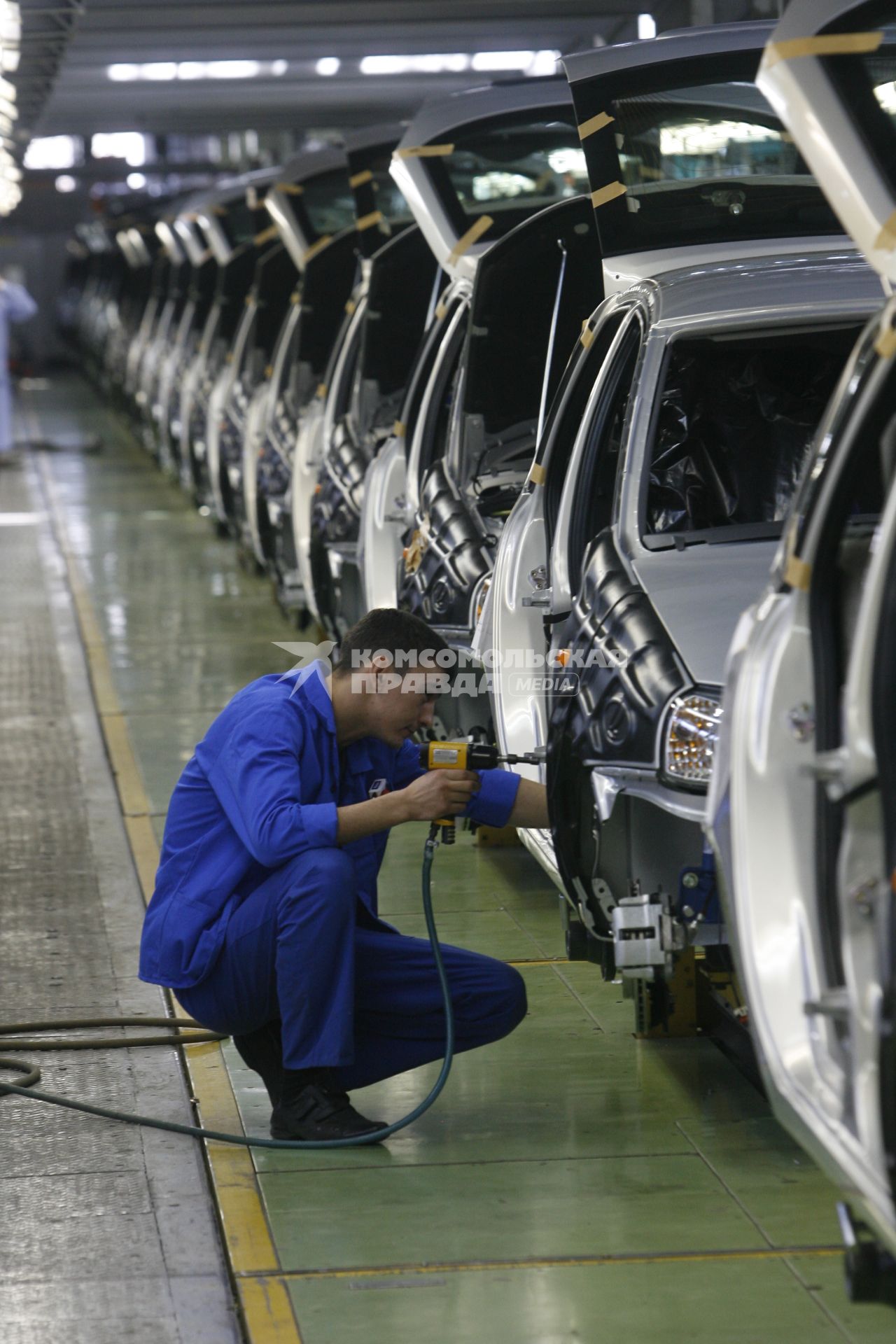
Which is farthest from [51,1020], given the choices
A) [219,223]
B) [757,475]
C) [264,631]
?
[219,223]

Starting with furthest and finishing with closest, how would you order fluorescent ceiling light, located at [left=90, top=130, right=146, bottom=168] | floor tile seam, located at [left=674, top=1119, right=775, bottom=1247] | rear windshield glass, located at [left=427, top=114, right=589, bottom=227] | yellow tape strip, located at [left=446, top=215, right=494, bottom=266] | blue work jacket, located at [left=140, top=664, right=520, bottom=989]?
1. fluorescent ceiling light, located at [left=90, top=130, right=146, bottom=168]
2. rear windshield glass, located at [left=427, top=114, right=589, bottom=227]
3. yellow tape strip, located at [left=446, top=215, right=494, bottom=266]
4. blue work jacket, located at [left=140, top=664, right=520, bottom=989]
5. floor tile seam, located at [left=674, top=1119, right=775, bottom=1247]

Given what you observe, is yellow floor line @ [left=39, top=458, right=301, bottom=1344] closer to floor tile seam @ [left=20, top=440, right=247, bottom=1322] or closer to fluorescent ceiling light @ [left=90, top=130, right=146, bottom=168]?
floor tile seam @ [left=20, top=440, right=247, bottom=1322]

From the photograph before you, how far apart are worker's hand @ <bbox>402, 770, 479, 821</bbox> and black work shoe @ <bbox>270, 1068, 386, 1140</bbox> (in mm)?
672

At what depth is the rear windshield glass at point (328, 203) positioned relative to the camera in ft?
36.9

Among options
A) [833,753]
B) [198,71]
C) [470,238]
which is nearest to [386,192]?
[470,238]

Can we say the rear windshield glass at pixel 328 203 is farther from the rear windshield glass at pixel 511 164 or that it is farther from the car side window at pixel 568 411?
the car side window at pixel 568 411

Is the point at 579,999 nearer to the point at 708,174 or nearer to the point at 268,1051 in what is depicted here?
the point at 268,1051

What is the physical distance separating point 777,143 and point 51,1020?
3.29 m

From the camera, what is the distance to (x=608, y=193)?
5.43 m

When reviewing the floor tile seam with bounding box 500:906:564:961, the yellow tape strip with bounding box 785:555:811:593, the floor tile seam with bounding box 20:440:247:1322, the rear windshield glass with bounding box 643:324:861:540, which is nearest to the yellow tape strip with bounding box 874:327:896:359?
the yellow tape strip with bounding box 785:555:811:593

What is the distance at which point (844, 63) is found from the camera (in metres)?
3.35

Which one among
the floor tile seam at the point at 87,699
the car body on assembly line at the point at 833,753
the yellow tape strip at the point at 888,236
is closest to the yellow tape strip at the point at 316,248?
the floor tile seam at the point at 87,699

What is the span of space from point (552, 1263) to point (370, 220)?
21.4ft

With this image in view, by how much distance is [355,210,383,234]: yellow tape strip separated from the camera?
945cm
